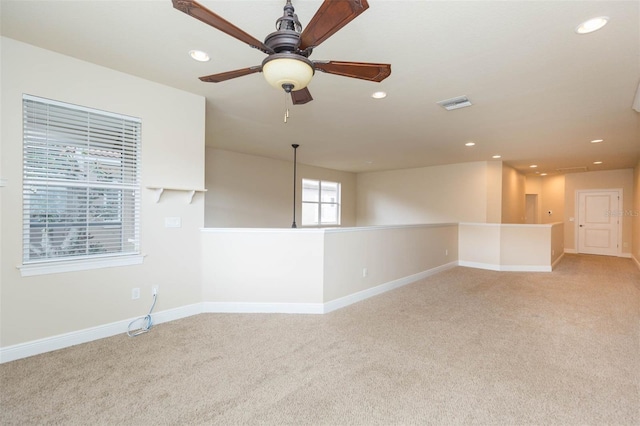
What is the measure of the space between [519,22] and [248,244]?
321 centimetres

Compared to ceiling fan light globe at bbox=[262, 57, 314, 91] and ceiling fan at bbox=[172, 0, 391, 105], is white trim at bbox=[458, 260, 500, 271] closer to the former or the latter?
ceiling fan at bbox=[172, 0, 391, 105]

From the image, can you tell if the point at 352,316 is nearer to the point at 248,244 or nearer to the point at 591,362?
the point at 248,244

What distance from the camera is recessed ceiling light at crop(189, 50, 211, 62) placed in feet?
8.36

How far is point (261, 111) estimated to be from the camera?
4.00 metres

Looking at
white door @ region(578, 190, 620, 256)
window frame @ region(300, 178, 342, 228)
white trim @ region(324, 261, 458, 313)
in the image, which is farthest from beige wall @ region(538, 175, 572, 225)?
window frame @ region(300, 178, 342, 228)

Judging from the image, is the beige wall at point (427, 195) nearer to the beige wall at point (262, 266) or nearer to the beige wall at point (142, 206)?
the beige wall at point (262, 266)

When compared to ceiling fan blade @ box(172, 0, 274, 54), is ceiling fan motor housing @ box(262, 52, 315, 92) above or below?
below

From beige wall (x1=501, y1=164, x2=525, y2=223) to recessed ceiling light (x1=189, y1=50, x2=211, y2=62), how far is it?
6.94 metres

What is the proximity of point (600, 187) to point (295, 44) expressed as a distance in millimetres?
10376

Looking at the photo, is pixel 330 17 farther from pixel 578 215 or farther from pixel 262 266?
pixel 578 215

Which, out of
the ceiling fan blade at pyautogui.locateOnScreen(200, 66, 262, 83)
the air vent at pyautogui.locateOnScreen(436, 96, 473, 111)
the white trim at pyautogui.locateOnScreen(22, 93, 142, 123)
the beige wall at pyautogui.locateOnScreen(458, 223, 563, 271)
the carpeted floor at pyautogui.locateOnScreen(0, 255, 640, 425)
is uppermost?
the air vent at pyautogui.locateOnScreen(436, 96, 473, 111)

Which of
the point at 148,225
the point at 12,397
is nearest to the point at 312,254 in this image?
the point at 148,225

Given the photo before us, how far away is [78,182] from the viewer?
9.07 ft

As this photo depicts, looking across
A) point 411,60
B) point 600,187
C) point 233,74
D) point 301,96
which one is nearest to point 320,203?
point 411,60
